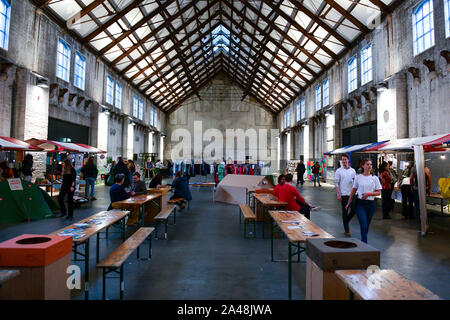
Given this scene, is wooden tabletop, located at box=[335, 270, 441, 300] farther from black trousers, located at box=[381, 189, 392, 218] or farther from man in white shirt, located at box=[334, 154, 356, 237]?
black trousers, located at box=[381, 189, 392, 218]

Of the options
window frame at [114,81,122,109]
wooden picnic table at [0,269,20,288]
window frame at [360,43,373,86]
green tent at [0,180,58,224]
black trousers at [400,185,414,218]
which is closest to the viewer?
wooden picnic table at [0,269,20,288]

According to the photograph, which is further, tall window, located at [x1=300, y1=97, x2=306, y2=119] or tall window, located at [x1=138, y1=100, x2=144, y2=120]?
tall window, located at [x1=138, y1=100, x2=144, y2=120]

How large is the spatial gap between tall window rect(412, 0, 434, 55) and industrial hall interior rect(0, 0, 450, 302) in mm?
56

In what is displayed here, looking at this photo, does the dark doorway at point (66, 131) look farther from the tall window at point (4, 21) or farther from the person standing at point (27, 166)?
the tall window at point (4, 21)

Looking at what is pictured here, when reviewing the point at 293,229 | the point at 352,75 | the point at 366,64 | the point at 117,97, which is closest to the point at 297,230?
the point at 293,229

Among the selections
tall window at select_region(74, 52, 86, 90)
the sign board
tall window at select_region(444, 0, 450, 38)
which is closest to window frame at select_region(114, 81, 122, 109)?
tall window at select_region(74, 52, 86, 90)

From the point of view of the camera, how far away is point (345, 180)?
210 inches

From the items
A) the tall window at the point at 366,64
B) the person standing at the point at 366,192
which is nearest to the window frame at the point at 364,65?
the tall window at the point at 366,64

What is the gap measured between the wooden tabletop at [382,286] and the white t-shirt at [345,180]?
3599 millimetres

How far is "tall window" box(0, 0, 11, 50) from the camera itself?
9.08 metres

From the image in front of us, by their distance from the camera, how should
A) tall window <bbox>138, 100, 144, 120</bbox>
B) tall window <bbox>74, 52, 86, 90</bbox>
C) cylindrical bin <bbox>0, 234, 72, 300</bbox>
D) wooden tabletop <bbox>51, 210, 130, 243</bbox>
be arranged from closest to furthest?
cylindrical bin <bbox>0, 234, 72, 300</bbox>, wooden tabletop <bbox>51, 210, 130, 243</bbox>, tall window <bbox>74, 52, 86, 90</bbox>, tall window <bbox>138, 100, 144, 120</bbox>

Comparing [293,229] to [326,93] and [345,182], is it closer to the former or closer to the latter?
[345,182]

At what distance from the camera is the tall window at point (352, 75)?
14.7 meters

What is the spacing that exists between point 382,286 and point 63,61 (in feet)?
48.0
